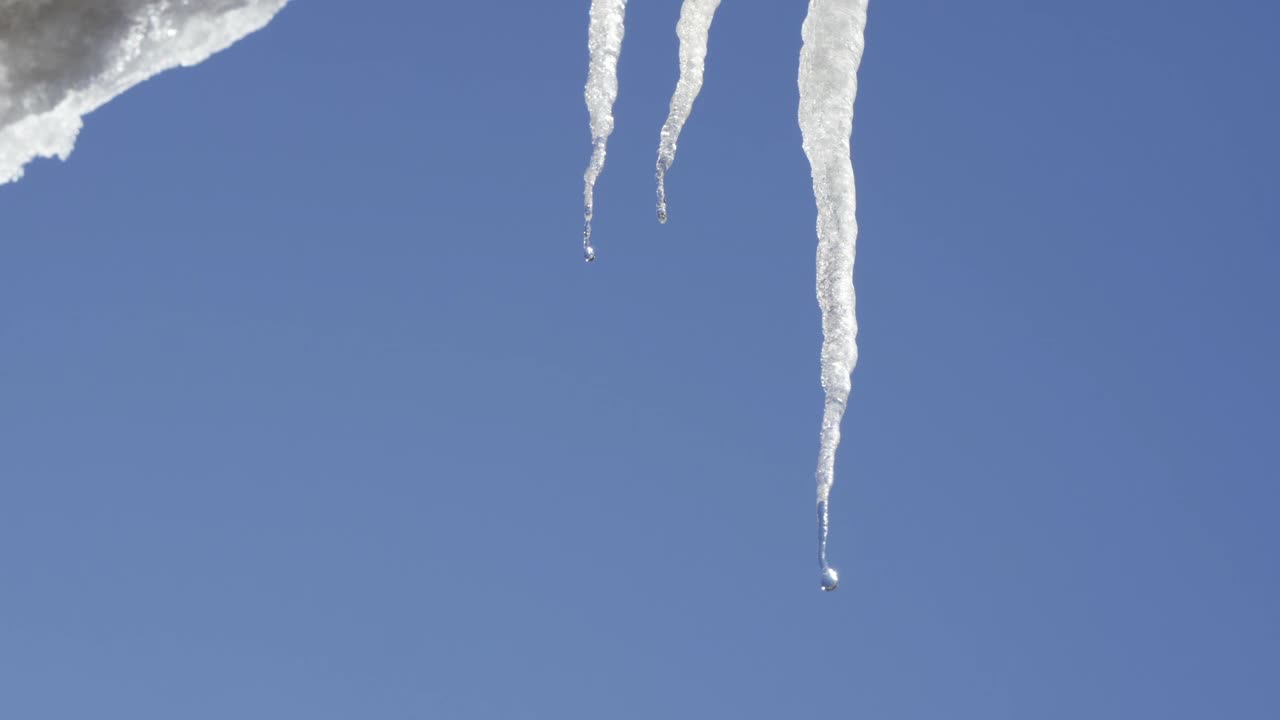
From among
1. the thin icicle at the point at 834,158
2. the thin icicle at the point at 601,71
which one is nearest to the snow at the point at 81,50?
the thin icicle at the point at 601,71

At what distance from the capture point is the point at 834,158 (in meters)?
4.18

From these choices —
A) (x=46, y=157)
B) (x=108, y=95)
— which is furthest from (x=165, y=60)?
(x=46, y=157)

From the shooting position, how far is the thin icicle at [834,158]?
13.5 ft

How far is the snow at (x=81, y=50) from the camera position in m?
2.23

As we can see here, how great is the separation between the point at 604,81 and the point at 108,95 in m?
1.73

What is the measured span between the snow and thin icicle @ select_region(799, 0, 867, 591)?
83.7 inches

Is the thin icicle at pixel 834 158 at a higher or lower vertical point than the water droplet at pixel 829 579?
higher

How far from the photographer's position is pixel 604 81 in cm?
386

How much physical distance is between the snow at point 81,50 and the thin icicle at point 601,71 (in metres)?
1.43

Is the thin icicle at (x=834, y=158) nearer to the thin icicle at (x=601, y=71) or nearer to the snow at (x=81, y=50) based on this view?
the thin icicle at (x=601, y=71)

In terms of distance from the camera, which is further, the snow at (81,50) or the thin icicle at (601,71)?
the thin icicle at (601,71)

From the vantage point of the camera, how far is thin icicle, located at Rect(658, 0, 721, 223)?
3869 mm

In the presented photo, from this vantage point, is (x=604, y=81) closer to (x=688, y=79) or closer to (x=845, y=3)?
(x=688, y=79)

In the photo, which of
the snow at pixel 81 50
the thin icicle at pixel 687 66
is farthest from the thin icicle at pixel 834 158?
the snow at pixel 81 50
